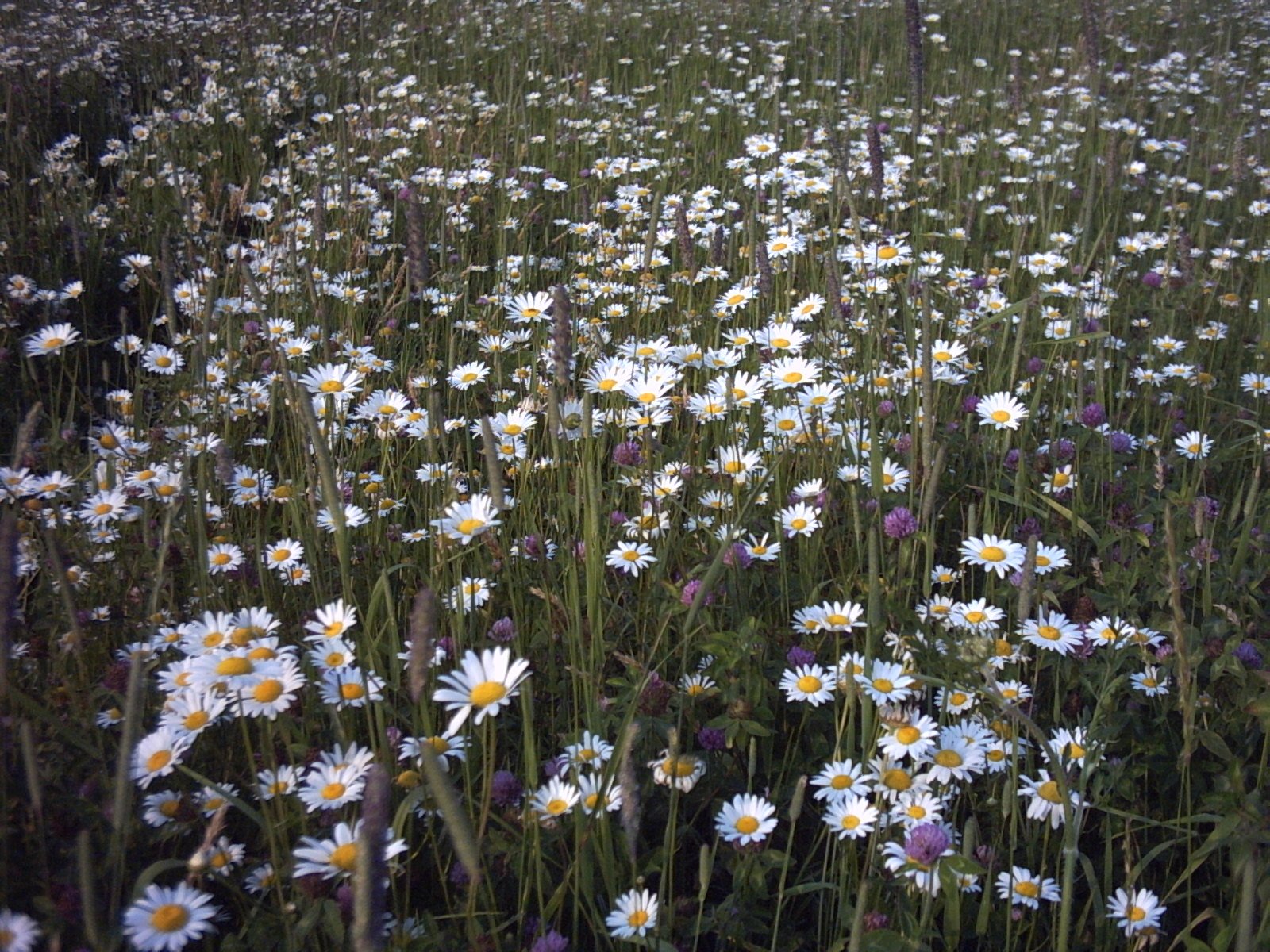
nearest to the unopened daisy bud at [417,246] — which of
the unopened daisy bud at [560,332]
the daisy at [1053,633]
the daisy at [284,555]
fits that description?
the unopened daisy bud at [560,332]

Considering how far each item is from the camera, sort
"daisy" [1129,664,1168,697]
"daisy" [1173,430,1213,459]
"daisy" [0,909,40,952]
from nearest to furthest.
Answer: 1. "daisy" [0,909,40,952]
2. "daisy" [1129,664,1168,697]
3. "daisy" [1173,430,1213,459]

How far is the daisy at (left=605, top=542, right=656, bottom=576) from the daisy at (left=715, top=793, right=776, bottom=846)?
530mm

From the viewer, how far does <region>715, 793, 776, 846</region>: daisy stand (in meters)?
1.30

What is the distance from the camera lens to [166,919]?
105 cm

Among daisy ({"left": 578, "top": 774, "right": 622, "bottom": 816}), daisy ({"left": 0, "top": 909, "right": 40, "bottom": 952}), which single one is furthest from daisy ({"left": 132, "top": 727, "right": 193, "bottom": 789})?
daisy ({"left": 578, "top": 774, "right": 622, "bottom": 816})

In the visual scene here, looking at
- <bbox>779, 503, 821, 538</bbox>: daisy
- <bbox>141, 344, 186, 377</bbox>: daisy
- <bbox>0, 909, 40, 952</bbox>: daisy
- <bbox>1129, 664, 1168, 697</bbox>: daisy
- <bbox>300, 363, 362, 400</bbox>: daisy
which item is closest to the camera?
<bbox>0, 909, 40, 952</bbox>: daisy

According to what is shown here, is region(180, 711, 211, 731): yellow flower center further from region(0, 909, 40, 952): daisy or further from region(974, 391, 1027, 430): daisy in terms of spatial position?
region(974, 391, 1027, 430): daisy

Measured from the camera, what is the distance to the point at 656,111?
485 cm

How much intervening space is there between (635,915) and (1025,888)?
52 centimetres

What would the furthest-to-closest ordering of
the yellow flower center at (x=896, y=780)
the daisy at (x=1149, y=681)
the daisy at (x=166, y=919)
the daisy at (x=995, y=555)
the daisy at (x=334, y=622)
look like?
the daisy at (x=995, y=555), the daisy at (x=1149, y=681), the daisy at (x=334, y=622), the yellow flower center at (x=896, y=780), the daisy at (x=166, y=919)

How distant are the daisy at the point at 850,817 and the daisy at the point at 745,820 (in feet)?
0.27

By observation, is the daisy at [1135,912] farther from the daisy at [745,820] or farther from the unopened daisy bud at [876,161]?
the unopened daisy bud at [876,161]

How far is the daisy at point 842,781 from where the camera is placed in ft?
4.27

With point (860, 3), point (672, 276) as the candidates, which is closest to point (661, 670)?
point (672, 276)
